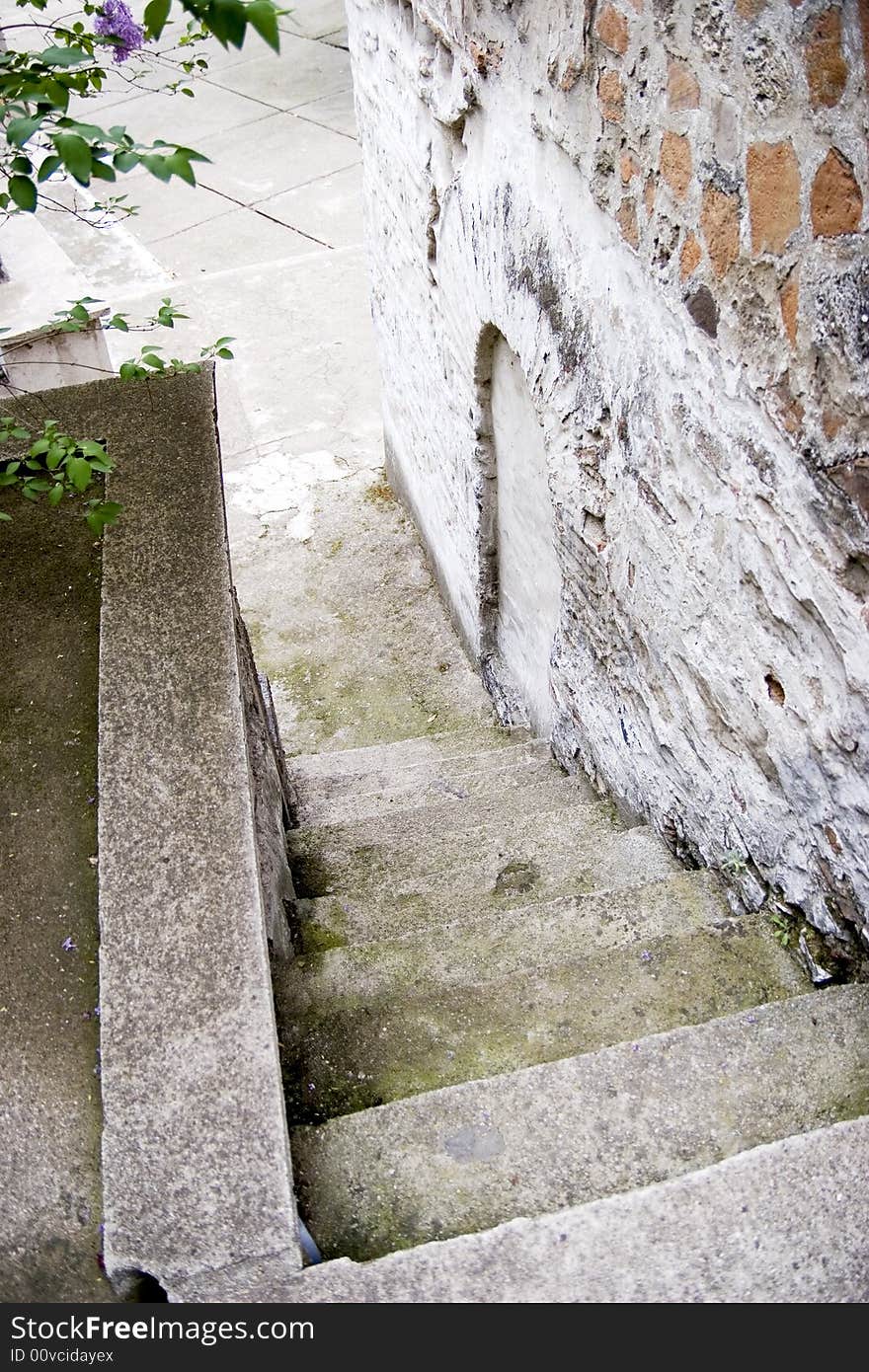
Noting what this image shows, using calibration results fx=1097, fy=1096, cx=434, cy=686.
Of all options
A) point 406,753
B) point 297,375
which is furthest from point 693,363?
point 297,375

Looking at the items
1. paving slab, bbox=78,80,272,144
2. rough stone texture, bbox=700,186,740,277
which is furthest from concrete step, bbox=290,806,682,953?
paving slab, bbox=78,80,272,144

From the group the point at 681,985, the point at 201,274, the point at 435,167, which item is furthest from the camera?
the point at 201,274

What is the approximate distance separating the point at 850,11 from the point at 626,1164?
1730 millimetres

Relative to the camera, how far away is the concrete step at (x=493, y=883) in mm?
2744

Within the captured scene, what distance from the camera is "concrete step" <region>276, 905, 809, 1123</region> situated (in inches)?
80.7

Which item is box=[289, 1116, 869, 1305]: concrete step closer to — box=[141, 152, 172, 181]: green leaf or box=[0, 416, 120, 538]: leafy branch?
box=[0, 416, 120, 538]: leafy branch

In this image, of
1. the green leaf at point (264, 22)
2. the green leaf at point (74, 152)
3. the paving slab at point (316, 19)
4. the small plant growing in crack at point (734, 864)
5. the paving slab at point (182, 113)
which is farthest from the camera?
the paving slab at point (316, 19)

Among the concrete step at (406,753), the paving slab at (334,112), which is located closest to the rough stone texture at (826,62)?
the concrete step at (406,753)

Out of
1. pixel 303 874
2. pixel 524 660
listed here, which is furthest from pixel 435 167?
pixel 303 874

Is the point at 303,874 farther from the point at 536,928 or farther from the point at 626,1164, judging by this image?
the point at 626,1164

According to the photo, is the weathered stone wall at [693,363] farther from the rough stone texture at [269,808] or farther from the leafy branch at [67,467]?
the leafy branch at [67,467]

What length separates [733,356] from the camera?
198 centimetres

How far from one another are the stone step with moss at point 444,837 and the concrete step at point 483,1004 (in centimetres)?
64

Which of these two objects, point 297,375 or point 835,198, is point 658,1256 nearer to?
point 835,198
